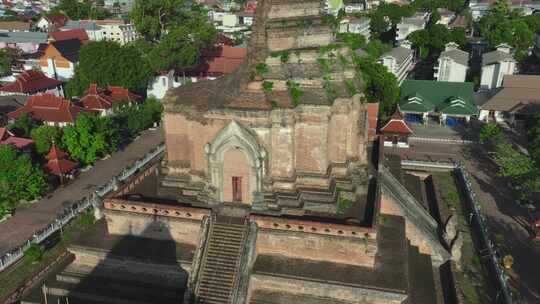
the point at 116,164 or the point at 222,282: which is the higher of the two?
the point at 222,282

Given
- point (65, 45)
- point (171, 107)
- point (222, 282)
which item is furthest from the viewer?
point (65, 45)

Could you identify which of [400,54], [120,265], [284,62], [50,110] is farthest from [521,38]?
[120,265]

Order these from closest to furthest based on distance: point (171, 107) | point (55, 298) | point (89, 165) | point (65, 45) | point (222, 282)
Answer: point (222, 282), point (55, 298), point (171, 107), point (89, 165), point (65, 45)

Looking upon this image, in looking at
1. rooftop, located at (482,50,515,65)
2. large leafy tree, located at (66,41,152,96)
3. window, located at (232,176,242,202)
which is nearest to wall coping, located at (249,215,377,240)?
window, located at (232,176,242,202)

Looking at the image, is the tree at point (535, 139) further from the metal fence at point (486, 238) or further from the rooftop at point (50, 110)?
the rooftop at point (50, 110)

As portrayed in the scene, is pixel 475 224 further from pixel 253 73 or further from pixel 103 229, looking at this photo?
pixel 103 229

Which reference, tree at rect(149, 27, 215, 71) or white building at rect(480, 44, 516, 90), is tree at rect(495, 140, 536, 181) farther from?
tree at rect(149, 27, 215, 71)

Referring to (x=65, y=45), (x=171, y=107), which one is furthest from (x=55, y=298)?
(x=65, y=45)
